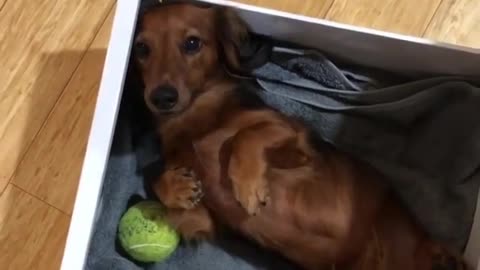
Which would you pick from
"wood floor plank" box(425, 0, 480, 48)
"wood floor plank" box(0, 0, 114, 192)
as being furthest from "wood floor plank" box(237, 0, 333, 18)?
"wood floor plank" box(0, 0, 114, 192)

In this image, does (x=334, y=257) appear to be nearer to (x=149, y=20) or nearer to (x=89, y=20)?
(x=149, y=20)

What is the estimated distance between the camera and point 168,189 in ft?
3.20

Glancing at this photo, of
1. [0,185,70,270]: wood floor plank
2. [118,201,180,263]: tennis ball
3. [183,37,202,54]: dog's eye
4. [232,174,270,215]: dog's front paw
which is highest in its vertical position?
[183,37,202,54]: dog's eye

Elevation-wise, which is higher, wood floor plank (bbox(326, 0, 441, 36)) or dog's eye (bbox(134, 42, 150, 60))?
dog's eye (bbox(134, 42, 150, 60))

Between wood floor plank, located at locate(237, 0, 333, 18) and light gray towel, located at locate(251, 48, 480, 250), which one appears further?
wood floor plank, located at locate(237, 0, 333, 18)

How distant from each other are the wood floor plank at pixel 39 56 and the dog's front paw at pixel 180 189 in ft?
1.34

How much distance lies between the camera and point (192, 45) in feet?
3.19

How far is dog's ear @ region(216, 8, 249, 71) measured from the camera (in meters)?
0.97

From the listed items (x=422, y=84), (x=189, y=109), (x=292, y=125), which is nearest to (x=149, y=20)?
(x=189, y=109)

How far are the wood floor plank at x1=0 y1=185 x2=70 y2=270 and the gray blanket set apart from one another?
279 millimetres

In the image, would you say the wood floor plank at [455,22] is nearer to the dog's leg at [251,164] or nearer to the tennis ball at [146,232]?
the dog's leg at [251,164]

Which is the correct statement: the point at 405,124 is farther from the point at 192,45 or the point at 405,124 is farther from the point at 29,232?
the point at 29,232

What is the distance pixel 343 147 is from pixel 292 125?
0.09 metres

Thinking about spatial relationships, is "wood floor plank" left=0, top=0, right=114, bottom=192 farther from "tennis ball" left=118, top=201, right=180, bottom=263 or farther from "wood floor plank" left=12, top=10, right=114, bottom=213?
"tennis ball" left=118, top=201, right=180, bottom=263
